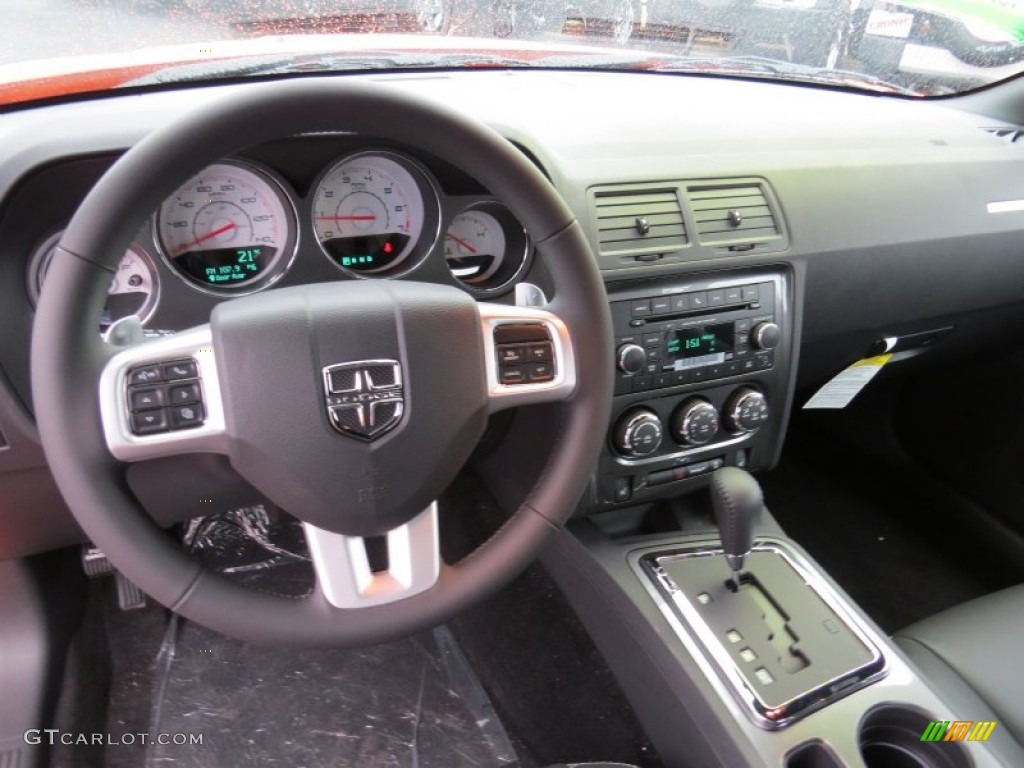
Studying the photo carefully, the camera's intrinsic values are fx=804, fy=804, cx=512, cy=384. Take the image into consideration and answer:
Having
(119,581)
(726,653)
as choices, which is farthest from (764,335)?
(119,581)

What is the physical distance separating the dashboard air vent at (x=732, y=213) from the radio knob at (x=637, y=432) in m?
0.31

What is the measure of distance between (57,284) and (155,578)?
0.96 ft

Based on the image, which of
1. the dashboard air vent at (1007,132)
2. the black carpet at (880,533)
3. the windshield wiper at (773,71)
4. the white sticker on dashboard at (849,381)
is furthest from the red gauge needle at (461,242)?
the dashboard air vent at (1007,132)

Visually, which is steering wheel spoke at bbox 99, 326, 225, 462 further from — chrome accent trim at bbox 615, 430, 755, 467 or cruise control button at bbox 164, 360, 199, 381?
chrome accent trim at bbox 615, 430, 755, 467

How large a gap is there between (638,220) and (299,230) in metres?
0.54

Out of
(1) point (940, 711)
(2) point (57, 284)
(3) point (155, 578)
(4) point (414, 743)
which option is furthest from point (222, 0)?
(1) point (940, 711)

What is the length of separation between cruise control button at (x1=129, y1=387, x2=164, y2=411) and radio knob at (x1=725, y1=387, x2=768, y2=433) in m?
0.98

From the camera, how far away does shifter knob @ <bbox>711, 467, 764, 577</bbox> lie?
1.21 meters

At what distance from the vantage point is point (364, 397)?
31.9 inches

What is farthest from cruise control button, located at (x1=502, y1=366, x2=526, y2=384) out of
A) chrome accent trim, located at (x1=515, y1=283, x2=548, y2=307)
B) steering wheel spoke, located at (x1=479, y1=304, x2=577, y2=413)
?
chrome accent trim, located at (x1=515, y1=283, x2=548, y2=307)

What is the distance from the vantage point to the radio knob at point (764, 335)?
4.56 feet

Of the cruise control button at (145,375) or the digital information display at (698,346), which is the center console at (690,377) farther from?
the cruise control button at (145,375)

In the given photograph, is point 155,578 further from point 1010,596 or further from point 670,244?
point 1010,596

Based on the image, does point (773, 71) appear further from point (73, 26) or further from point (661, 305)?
point (73, 26)
